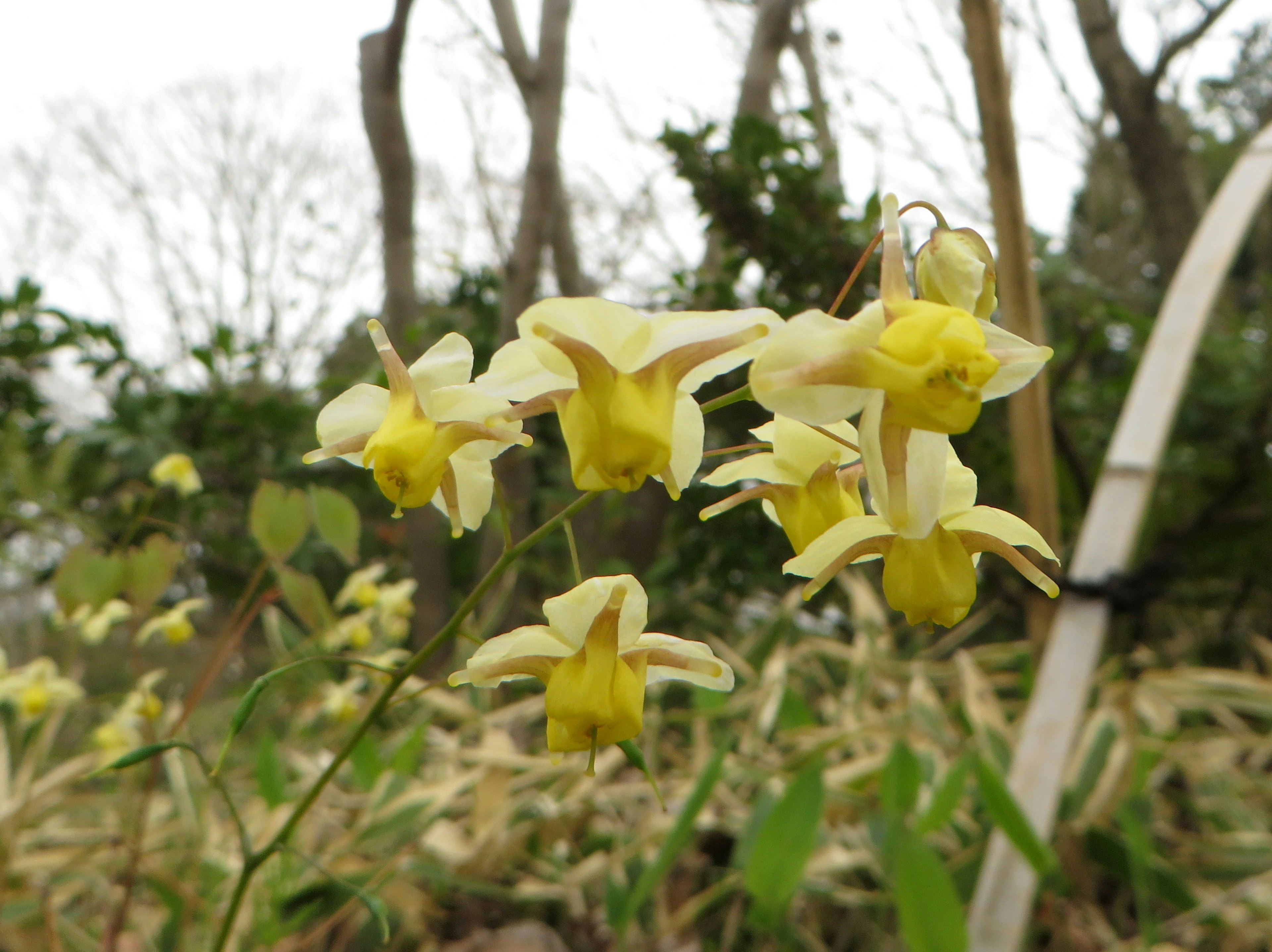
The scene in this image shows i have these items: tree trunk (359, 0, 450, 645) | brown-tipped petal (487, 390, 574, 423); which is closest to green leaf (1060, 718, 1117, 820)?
brown-tipped petal (487, 390, 574, 423)

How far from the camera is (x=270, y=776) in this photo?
2.72ft

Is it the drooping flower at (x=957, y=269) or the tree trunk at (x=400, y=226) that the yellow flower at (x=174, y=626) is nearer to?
the tree trunk at (x=400, y=226)

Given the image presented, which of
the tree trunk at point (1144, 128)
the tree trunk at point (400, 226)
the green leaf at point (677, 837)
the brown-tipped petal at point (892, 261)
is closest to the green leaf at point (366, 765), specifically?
the green leaf at point (677, 837)

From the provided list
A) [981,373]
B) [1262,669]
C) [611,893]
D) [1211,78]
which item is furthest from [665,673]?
[1211,78]

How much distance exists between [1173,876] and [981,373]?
0.85m

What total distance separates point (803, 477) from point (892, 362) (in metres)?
0.09

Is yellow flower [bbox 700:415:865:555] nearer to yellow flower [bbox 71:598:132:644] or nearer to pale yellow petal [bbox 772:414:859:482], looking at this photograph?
pale yellow petal [bbox 772:414:859:482]

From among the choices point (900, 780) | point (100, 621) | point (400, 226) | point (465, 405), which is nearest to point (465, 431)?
point (465, 405)

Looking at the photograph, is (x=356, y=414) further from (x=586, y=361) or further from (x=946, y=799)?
(x=946, y=799)

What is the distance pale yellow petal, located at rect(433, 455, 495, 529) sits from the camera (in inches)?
13.0

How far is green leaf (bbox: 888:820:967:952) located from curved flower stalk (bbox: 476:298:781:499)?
48 cm

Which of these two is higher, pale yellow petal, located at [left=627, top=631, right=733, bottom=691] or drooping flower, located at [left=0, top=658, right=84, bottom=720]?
pale yellow petal, located at [left=627, top=631, right=733, bottom=691]

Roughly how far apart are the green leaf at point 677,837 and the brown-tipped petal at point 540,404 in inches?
20.0

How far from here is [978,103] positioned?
0.69 meters
